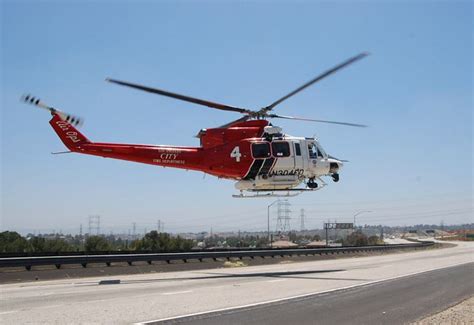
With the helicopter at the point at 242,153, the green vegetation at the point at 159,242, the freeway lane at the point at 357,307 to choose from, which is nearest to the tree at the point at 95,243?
the green vegetation at the point at 159,242

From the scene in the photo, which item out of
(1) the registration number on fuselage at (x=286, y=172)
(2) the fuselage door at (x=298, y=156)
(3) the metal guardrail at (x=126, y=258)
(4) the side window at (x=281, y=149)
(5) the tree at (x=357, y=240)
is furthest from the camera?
(5) the tree at (x=357, y=240)

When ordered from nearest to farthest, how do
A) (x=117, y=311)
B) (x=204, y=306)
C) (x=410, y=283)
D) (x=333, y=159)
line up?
(x=117, y=311) → (x=204, y=306) → (x=410, y=283) → (x=333, y=159)

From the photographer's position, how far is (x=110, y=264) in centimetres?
2344

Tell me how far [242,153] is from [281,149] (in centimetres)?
200

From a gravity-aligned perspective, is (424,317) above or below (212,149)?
below

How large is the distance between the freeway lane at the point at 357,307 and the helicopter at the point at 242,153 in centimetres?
811

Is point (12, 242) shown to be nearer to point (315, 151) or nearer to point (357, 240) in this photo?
point (315, 151)

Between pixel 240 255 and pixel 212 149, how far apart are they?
9.08m

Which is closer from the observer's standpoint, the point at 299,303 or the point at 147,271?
the point at 299,303

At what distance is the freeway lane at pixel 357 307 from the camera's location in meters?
11.0

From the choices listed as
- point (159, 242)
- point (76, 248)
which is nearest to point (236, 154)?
point (159, 242)

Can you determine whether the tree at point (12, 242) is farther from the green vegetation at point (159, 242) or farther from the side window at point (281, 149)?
the side window at point (281, 149)

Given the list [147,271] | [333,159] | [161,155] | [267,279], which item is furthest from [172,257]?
[333,159]

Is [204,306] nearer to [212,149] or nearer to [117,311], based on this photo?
[117,311]
